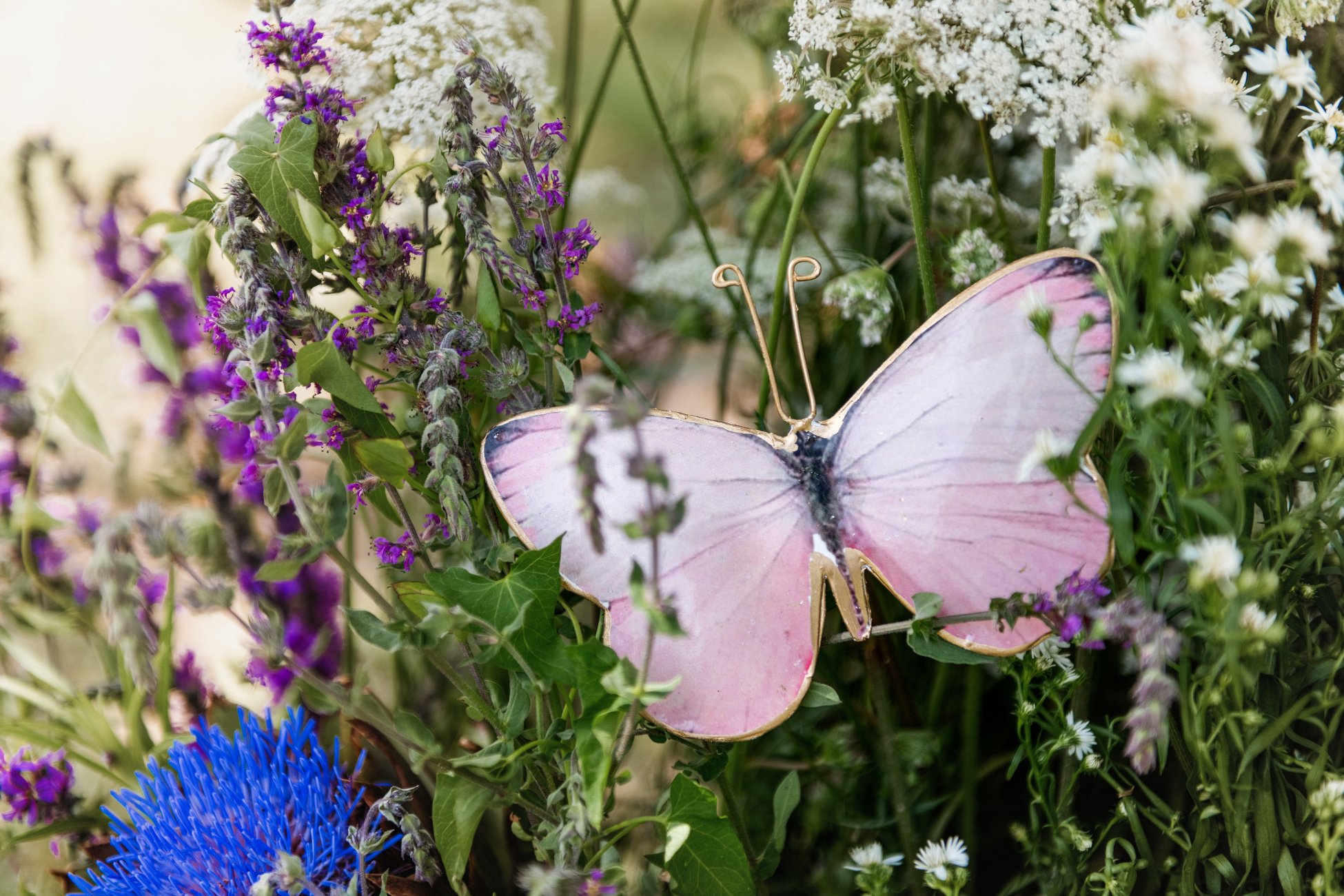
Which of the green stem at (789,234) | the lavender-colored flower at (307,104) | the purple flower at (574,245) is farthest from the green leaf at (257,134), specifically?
the green stem at (789,234)

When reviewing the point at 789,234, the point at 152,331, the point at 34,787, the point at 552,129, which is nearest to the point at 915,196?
the point at 789,234

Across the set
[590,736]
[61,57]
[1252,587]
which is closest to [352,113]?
[590,736]

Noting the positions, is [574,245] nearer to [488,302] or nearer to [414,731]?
[488,302]

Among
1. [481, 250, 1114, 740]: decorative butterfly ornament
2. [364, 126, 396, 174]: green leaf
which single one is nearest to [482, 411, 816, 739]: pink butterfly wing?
[481, 250, 1114, 740]: decorative butterfly ornament

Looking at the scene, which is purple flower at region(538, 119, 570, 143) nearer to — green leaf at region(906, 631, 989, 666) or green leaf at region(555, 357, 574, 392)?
green leaf at region(555, 357, 574, 392)

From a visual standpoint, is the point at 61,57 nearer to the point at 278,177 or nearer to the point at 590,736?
the point at 278,177

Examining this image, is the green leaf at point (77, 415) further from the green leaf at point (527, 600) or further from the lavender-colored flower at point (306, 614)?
the green leaf at point (527, 600)
